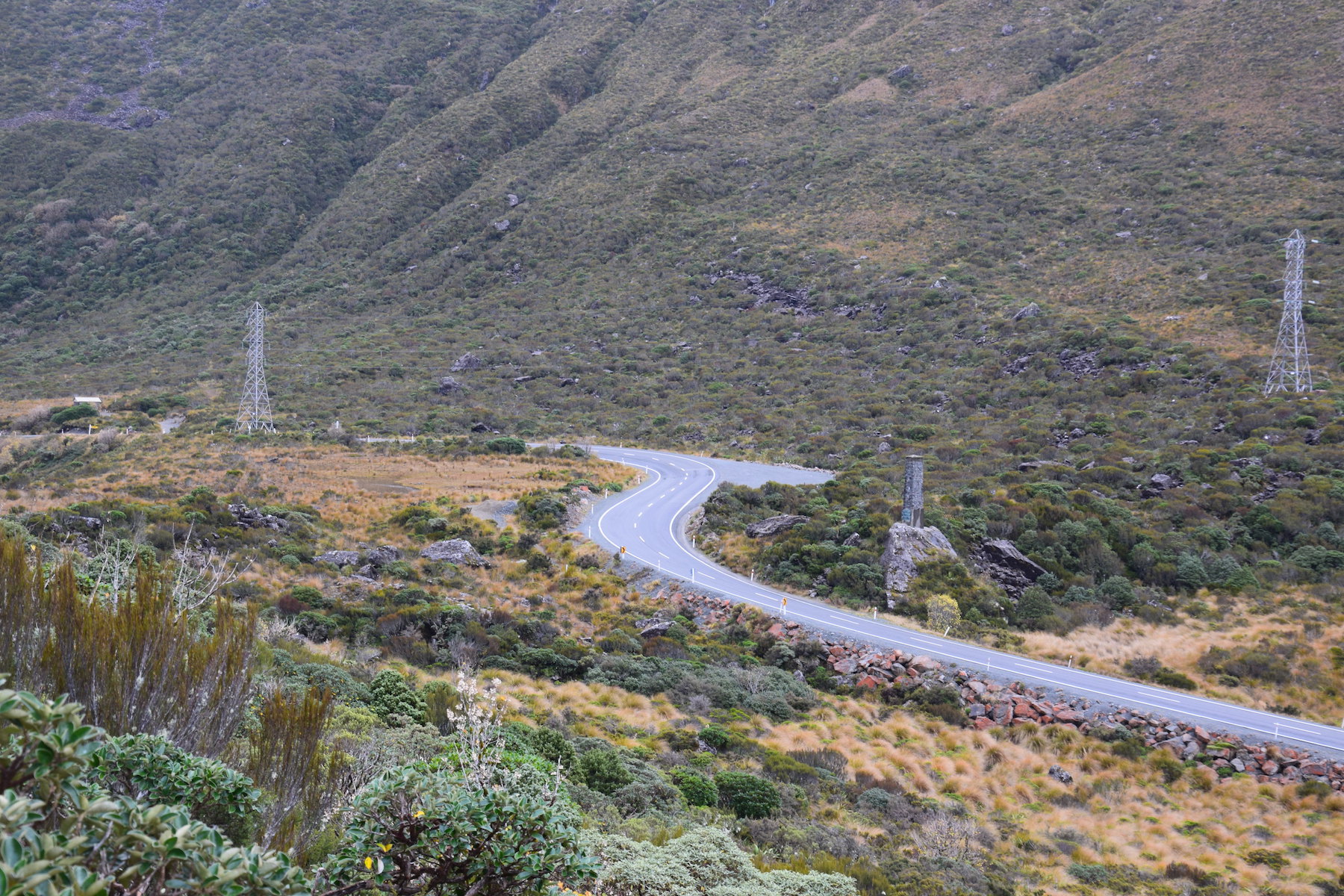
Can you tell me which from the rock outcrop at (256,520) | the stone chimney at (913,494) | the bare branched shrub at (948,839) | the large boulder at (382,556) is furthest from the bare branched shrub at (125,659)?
the stone chimney at (913,494)

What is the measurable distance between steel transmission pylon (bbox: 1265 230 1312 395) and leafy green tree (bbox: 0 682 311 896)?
35.1 metres

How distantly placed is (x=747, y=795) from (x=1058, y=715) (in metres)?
7.26

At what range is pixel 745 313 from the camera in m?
52.8

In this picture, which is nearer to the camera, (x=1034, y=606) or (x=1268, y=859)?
(x=1268, y=859)

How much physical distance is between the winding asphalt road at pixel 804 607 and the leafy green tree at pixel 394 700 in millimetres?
9755

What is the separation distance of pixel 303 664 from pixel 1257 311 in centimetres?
4121

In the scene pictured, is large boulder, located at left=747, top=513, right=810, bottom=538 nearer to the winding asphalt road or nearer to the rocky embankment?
the winding asphalt road

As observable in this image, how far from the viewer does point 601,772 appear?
358 inches

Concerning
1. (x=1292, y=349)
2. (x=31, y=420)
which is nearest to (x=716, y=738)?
(x=1292, y=349)

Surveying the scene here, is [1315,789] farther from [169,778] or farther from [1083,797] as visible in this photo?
[169,778]

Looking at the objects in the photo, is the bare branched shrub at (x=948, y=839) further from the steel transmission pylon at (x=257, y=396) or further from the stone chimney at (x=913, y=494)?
the steel transmission pylon at (x=257, y=396)

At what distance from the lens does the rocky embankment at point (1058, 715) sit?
484 inches

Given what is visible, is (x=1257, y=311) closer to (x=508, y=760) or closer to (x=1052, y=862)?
(x=1052, y=862)

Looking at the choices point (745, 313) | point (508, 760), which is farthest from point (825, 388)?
point (508, 760)
